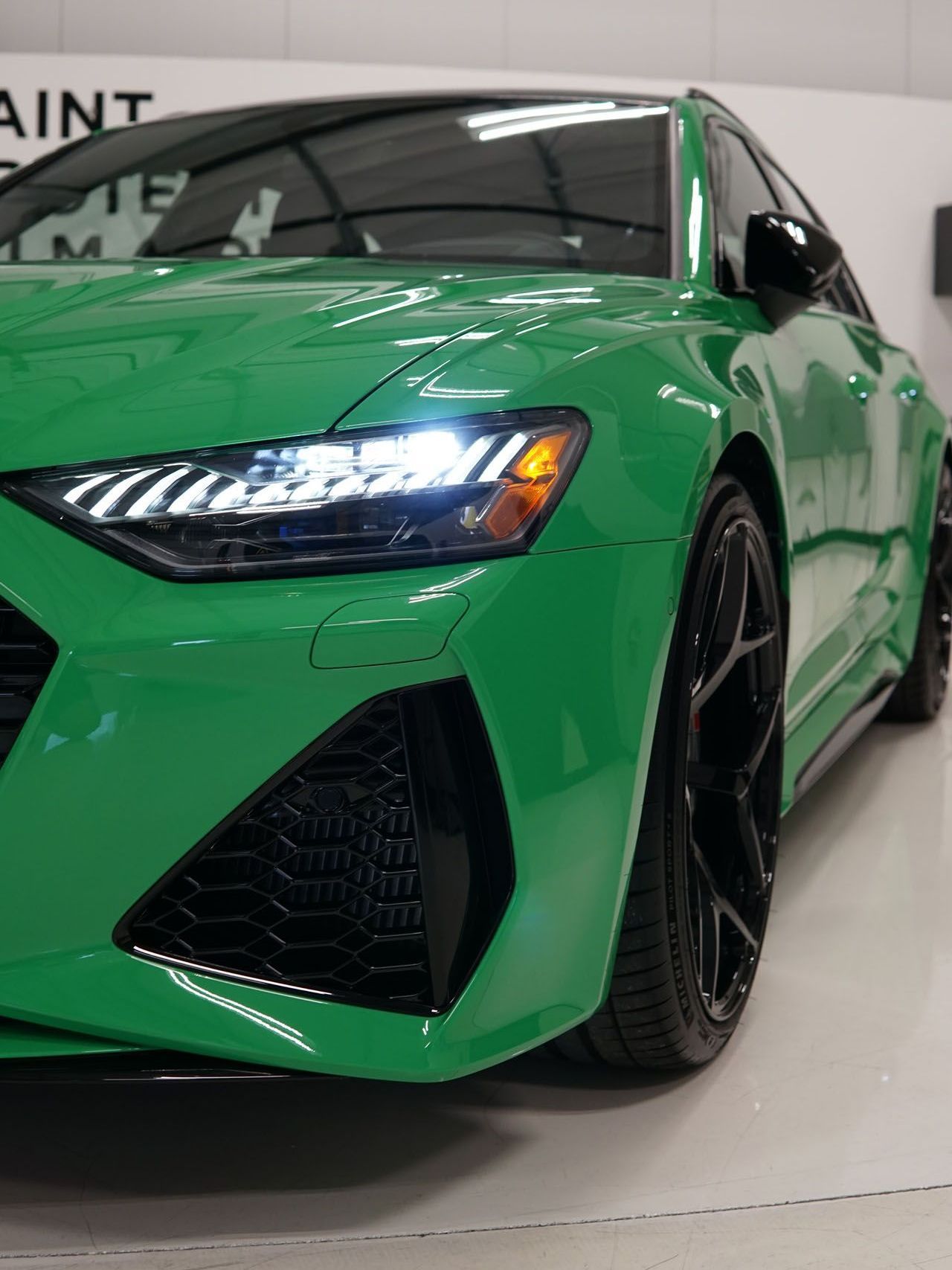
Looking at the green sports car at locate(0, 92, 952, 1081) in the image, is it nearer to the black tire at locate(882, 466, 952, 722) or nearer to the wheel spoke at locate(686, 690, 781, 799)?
the wheel spoke at locate(686, 690, 781, 799)

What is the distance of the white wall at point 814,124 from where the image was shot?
702 cm

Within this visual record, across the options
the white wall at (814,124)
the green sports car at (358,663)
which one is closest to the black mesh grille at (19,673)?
the green sports car at (358,663)

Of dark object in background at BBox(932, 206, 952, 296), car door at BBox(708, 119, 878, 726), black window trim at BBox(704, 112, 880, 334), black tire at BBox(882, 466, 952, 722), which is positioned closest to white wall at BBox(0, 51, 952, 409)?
dark object in background at BBox(932, 206, 952, 296)

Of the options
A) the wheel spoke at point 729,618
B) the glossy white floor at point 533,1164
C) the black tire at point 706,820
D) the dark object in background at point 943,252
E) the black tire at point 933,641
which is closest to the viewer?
the glossy white floor at point 533,1164

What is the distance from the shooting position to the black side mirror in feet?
6.58

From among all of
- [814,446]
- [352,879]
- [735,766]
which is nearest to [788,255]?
[814,446]

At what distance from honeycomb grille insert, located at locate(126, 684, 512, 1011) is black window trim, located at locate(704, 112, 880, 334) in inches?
42.4

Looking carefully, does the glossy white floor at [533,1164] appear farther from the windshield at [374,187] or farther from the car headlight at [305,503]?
the windshield at [374,187]

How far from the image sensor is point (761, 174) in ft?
8.73

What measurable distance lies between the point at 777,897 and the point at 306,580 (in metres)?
1.45

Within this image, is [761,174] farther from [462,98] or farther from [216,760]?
[216,760]

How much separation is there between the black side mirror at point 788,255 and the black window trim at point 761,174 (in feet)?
0.17

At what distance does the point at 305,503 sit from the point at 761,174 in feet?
5.80

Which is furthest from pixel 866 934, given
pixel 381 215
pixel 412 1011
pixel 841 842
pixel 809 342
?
pixel 381 215
